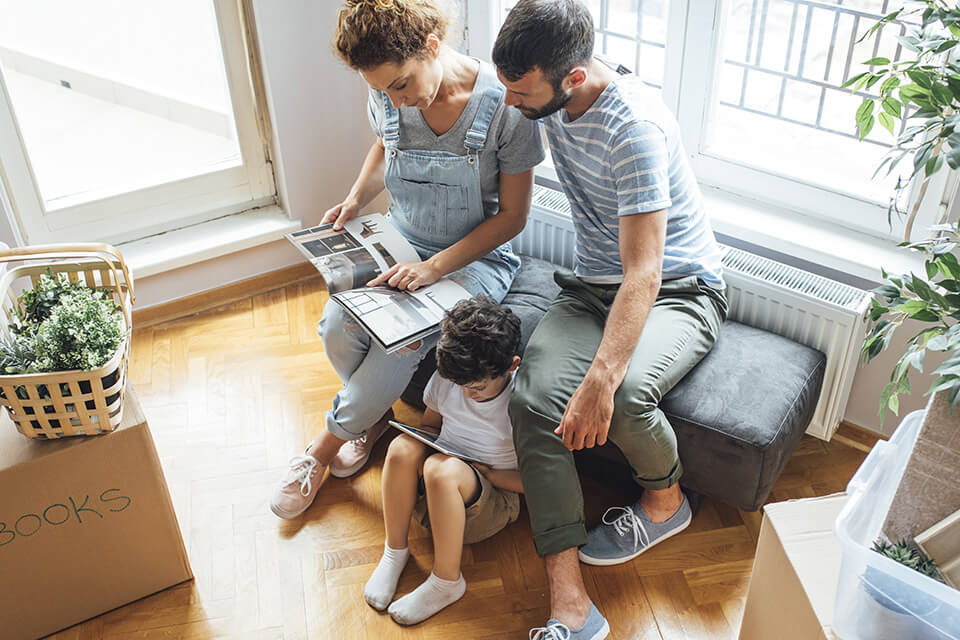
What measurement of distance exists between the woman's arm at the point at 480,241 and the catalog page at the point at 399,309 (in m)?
0.02

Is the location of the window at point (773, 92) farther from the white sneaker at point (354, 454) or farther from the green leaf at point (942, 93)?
the white sneaker at point (354, 454)

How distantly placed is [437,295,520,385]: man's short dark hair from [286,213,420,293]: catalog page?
0.29 m

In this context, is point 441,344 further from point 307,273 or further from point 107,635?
point 307,273

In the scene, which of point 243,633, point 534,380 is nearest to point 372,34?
point 534,380

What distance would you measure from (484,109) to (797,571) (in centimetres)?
110

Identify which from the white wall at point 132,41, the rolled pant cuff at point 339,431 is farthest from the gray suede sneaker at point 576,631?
the white wall at point 132,41

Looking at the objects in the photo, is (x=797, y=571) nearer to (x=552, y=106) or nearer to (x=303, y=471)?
(x=552, y=106)

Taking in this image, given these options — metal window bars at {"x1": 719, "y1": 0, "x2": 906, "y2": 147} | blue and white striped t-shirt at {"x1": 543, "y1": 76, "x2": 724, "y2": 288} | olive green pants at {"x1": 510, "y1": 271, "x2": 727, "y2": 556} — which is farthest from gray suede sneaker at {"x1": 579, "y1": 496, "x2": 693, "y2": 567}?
metal window bars at {"x1": 719, "y1": 0, "x2": 906, "y2": 147}

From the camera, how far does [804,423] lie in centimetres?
190

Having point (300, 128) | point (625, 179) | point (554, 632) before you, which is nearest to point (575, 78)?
point (625, 179)

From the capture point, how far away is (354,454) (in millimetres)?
2125

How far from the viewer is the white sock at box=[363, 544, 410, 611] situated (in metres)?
1.80

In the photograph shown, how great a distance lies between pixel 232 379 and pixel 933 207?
70.1 inches

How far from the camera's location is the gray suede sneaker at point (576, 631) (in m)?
1.69
